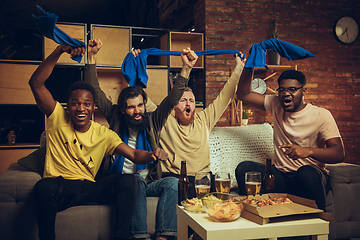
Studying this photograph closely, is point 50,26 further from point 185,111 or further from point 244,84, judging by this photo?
point 244,84

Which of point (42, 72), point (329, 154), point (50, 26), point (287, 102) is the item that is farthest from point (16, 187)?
point (329, 154)

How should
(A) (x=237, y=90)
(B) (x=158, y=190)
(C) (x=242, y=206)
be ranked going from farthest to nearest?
(A) (x=237, y=90), (B) (x=158, y=190), (C) (x=242, y=206)

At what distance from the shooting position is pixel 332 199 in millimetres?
2127

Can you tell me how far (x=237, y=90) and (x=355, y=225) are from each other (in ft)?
4.40

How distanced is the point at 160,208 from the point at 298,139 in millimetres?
1139

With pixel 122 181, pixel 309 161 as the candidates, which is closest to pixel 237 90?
pixel 309 161

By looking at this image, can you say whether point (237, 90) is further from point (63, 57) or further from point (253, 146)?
point (63, 57)

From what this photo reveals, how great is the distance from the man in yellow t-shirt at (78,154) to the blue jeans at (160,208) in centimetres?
7

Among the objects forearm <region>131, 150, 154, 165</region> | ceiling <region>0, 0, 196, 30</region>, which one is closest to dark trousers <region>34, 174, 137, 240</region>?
forearm <region>131, 150, 154, 165</region>

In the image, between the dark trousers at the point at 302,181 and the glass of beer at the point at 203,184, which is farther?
the dark trousers at the point at 302,181

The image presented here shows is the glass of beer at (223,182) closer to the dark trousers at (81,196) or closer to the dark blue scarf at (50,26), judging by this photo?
the dark trousers at (81,196)

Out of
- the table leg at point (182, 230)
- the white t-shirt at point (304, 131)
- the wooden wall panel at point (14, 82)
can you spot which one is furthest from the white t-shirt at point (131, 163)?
the wooden wall panel at point (14, 82)

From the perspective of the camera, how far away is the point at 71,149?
191 cm

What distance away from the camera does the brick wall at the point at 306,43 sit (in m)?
3.97
